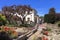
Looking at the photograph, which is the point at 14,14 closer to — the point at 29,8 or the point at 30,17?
the point at 29,8

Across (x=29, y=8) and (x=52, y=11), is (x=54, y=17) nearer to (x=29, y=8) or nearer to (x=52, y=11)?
(x=52, y=11)

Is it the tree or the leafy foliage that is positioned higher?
the tree

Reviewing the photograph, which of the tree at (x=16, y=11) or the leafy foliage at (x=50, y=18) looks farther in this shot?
the tree at (x=16, y=11)

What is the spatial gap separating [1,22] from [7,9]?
17.2 metres

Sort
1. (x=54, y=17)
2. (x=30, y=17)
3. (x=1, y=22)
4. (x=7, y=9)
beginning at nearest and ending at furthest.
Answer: (x=1, y=22), (x=54, y=17), (x=7, y=9), (x=30, y=17)

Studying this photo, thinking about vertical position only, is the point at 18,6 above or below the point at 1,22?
above

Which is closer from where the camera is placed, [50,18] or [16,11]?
[50,18]

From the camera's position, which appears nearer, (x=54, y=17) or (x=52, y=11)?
(x=54, y=17)

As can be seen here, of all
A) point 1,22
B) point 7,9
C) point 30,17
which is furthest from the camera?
point 30,17

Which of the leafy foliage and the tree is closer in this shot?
the leafy foliage

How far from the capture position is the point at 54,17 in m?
52.5

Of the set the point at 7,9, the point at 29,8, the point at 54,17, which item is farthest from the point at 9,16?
the point at 54,17

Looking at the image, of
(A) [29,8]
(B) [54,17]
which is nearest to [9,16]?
(A) [29,8]

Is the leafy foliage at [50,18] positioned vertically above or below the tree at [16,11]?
below
